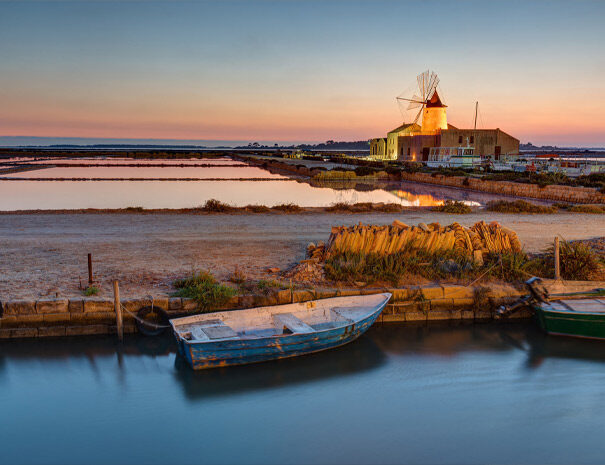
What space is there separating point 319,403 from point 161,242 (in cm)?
532

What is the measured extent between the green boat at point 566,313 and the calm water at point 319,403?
0.70 ft

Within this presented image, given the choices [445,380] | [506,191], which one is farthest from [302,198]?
[445,380]

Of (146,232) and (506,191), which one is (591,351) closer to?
(146,232)

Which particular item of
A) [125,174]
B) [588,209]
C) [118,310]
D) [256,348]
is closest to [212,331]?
[256,348]

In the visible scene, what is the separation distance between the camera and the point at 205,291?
20.9ft

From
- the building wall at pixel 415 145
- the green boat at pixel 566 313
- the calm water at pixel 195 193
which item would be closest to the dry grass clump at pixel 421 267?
the green boat at pixel 566 313

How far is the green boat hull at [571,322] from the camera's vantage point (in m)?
6.20

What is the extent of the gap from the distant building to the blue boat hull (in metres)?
39.0

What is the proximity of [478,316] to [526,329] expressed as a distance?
0.63 m

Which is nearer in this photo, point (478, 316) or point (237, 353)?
point (237, 353)

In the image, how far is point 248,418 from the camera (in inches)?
197

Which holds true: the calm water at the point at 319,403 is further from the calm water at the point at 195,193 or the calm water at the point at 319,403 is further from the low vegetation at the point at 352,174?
the low vegetation at the point at 352,174

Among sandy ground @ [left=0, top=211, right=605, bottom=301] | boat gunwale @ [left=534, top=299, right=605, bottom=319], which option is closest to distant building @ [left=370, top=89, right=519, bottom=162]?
sandy ground @ [left=0, top=211, right=605, bottom=301]

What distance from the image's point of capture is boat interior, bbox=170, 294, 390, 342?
5574mm
